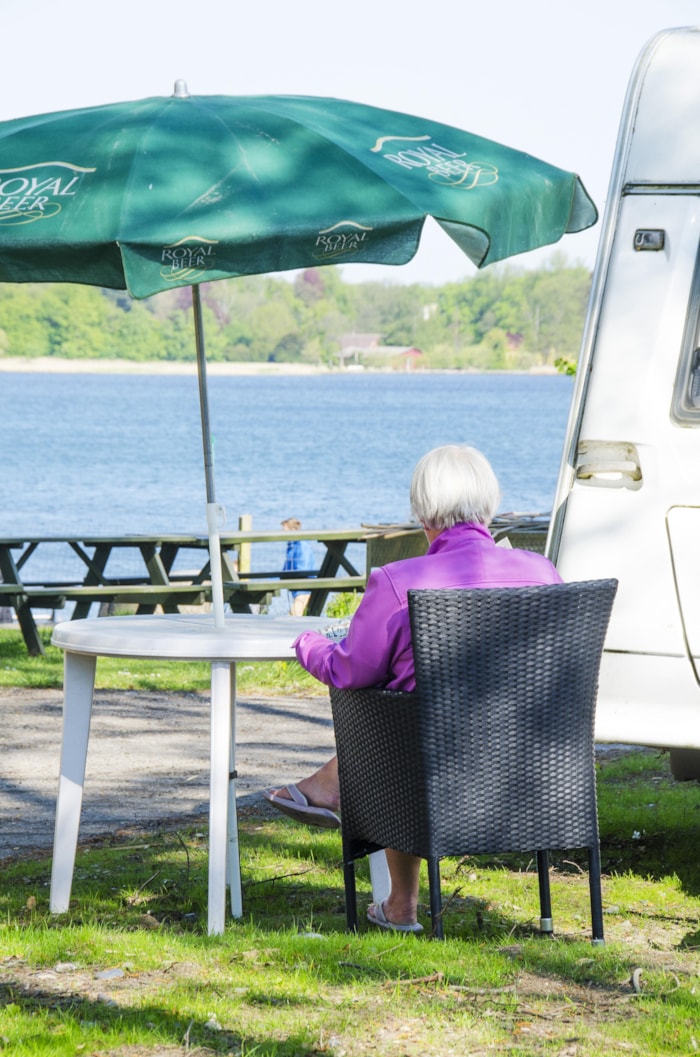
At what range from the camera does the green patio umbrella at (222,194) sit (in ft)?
12.3

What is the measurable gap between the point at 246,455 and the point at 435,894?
73.5 metres

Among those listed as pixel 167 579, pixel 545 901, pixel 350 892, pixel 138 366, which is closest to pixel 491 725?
pixel 350 892

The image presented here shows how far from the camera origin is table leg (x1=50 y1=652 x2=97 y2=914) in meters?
4.44

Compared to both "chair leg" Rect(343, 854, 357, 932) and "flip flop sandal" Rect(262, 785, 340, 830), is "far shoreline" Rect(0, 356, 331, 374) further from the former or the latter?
"chair leg" Rect(343, 854, 357, 932)

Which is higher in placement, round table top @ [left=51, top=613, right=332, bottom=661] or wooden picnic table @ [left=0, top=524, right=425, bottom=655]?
round table top @ [left=51, top=613, right=332, bottom=661]

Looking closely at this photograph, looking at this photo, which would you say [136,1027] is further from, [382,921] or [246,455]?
[246,455]

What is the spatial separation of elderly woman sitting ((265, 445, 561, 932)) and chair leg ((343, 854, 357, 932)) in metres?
0.56

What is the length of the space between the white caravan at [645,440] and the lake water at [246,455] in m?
16.1

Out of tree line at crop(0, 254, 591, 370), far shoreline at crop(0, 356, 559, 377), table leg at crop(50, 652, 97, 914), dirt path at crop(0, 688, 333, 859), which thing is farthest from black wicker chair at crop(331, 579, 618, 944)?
far shoreline at crop(0, 356, 559, 377)

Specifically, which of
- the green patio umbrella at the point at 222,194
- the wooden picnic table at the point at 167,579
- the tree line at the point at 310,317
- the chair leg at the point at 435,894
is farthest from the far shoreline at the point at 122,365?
the chair leg at the point at 435,894

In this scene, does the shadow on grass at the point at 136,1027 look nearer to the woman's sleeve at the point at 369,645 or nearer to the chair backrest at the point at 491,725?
the chair backrest at the point at 491,725

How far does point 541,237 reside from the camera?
4.58m

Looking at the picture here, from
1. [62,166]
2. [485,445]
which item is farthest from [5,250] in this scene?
[485,445]

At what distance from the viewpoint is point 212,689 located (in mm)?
4168
